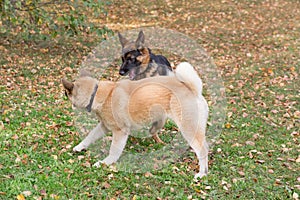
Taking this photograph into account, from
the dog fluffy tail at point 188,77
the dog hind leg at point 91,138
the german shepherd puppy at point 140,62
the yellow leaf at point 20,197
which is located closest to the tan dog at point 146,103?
the dog fluffy tail at point 188,77

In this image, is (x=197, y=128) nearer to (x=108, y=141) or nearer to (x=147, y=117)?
(x=147, y=117)

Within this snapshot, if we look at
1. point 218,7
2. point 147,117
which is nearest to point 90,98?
point 147,117

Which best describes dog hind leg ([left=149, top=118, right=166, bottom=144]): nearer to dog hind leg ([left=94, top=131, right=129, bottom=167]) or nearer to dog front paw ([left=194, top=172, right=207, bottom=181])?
dog hind leg ([left=94, top=131, right=129, bottom=167])

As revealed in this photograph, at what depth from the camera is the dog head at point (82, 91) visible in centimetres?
489

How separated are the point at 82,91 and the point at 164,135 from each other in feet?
5.47

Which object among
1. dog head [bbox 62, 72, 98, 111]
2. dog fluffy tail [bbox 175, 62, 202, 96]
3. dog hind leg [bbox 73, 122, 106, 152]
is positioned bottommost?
dog hind leg [bbox 73, 122, 106, 152]

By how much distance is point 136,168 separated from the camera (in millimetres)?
5035

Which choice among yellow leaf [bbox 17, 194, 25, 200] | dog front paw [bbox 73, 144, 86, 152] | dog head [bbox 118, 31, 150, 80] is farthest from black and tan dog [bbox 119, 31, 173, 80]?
yellow leaf [bbox 17, 194, 25, 200]

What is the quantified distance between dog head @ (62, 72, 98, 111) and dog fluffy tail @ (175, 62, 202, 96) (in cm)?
104

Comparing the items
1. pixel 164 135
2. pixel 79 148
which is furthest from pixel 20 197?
pixel 164 135

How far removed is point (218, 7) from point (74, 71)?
958 cm

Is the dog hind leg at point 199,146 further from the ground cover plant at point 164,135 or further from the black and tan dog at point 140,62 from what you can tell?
the black and tan dog at point 140,62

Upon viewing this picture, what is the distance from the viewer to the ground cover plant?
4.62 metres

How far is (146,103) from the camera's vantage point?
4992 mm
